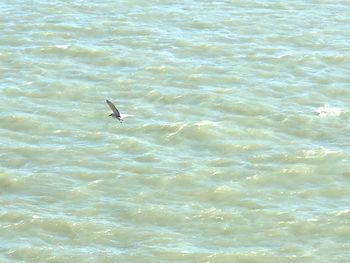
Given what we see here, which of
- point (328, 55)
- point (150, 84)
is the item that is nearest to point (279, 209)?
point (150, 84)

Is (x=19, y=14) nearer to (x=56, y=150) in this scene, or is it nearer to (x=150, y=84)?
(x=150, y=84)

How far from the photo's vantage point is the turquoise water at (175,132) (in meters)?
29.9

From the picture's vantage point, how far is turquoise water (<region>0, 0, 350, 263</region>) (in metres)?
29.9

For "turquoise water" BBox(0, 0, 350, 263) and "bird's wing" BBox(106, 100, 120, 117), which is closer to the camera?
"turquoise water" BBox(0, 0, 350, 263)

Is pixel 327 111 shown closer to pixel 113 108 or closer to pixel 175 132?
pixel 175 132

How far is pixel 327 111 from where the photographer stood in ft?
125

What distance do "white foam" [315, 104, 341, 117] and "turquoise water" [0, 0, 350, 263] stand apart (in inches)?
14.4

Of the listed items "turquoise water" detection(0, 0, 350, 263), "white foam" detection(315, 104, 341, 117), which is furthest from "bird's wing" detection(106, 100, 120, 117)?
"white foam" detection(315, 104, 341, 117)

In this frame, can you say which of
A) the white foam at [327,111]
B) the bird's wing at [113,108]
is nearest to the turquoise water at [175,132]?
the white foam at [327,111]

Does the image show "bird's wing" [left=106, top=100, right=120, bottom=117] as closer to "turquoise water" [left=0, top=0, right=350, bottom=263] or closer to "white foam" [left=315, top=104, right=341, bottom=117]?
"turquoise water" [left=0, top=0, right=350, bottom=263]

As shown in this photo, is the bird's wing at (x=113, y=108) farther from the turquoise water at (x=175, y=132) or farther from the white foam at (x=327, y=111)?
the white foam at (x=327, y=111)

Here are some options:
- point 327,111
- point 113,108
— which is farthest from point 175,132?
point 327,111

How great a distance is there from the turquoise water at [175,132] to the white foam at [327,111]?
36 cm

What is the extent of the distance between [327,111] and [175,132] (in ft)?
21.3
